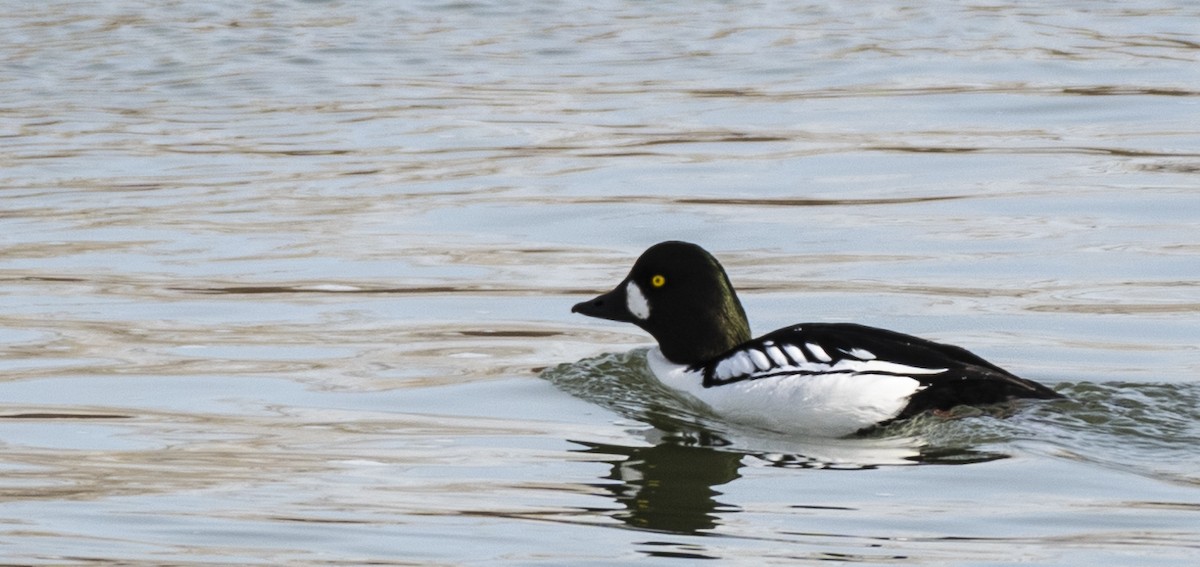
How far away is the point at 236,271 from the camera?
10.2m

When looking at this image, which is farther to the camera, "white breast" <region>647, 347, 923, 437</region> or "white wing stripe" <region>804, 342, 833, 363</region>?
"white wing stripe" <region>804, 342, 833, 363</region>

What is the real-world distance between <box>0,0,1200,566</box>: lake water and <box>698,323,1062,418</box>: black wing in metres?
0.13

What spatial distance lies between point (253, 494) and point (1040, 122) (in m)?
8.82

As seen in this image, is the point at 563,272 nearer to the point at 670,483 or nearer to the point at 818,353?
the point at 818,353

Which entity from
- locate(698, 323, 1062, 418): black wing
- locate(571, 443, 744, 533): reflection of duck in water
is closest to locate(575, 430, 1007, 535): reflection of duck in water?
locate(571, 443, 744, 533): reflection of duck in water

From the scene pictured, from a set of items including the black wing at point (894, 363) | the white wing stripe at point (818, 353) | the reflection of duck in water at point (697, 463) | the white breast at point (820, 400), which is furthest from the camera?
the white wing stripe at point (818, 353)

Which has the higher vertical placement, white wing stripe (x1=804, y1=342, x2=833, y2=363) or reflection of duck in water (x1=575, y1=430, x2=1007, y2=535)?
white wing stripe (x1=804, y1=342, x2=833, y2=363)

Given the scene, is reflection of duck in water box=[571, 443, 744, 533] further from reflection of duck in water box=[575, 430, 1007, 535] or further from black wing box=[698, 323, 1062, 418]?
black wing box=[698, 323, 1062, 418]

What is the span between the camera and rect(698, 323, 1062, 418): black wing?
24.1 feet

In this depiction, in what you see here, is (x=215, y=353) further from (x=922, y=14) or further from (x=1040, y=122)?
(x=922, y=14)

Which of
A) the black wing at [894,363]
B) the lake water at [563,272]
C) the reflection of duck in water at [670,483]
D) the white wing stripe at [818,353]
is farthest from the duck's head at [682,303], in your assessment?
the reflection of duck in water at [670,483]

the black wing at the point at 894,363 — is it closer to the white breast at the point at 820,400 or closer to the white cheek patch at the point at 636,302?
the white breast at the point at 820,400

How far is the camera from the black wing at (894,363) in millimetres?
7336

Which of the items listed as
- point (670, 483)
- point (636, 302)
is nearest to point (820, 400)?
point (670, 483)
